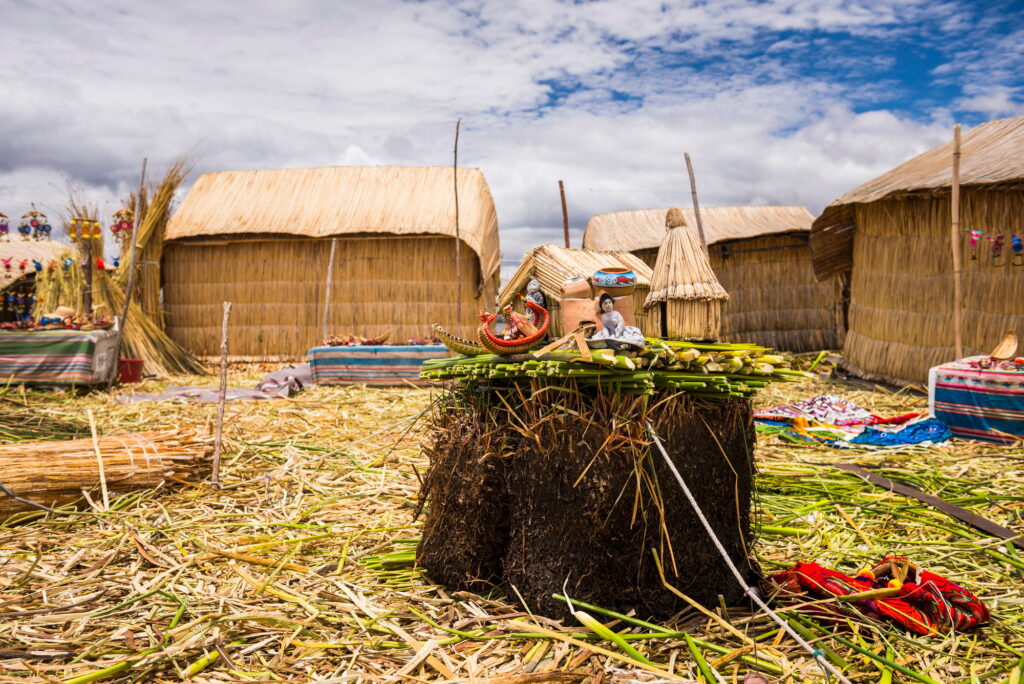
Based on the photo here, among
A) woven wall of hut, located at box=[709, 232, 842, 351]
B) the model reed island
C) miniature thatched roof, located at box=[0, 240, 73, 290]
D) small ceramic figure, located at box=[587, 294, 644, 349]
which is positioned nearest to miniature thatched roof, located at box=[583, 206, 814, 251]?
woven wall of hut, located at box=[709, 232, 842, 351]

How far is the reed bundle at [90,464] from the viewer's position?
5.04 metres

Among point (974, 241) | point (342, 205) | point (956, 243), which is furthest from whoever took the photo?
point (342, 205)

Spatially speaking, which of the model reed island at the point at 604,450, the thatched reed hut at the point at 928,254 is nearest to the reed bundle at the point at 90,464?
the model reed island at the point at 604,450

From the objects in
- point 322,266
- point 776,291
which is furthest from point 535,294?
point 776,291

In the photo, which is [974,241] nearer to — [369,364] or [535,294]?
[535,294]

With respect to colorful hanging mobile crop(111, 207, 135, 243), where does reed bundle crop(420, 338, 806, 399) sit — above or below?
below

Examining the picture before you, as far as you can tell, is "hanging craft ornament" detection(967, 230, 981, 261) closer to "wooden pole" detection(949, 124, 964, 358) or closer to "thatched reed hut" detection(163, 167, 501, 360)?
"wooden pole" detection(949, 124, 964, 358)

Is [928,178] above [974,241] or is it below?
above

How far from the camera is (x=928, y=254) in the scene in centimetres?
1054

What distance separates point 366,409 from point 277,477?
3193 mm

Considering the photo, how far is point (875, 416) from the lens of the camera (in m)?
8.14

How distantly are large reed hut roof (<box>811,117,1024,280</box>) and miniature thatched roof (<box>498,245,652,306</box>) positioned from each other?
665 centimetres

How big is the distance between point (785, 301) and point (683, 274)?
13831 millimetres

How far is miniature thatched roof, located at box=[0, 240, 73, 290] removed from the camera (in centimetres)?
1537
